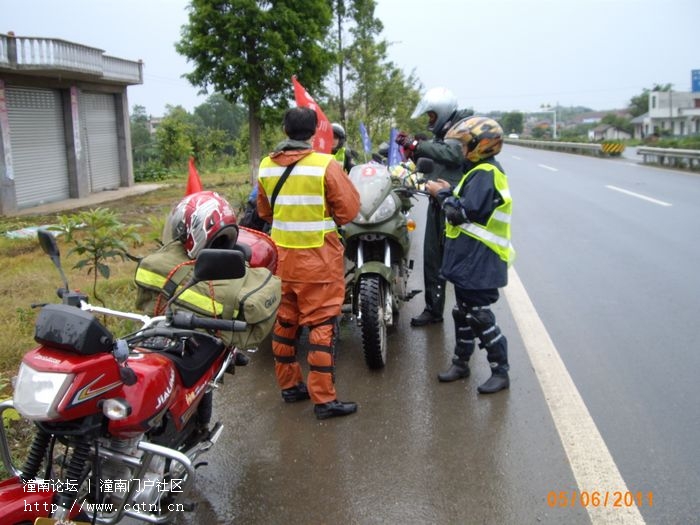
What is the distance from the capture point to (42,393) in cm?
208

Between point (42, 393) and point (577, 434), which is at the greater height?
point (42, 393)

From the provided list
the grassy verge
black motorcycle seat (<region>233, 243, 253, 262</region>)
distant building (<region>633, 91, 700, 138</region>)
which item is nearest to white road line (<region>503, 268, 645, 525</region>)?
black motorcycle seat (<region>233, 243, 253, 262</region>)

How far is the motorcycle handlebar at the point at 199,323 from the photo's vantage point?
97.0 inches

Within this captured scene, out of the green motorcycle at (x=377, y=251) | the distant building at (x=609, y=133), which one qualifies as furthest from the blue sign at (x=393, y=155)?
the distant building at (x=609, y=133)

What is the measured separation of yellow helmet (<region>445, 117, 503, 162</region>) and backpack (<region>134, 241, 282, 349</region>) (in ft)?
6.24

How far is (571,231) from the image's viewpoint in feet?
32.6

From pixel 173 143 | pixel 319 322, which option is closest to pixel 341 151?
pixel 319 322

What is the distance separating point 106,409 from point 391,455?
1.78 metres

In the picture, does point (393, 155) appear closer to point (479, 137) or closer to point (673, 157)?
point (479, 137)

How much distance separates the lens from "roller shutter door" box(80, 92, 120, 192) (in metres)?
19.8

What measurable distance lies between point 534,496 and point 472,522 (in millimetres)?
370

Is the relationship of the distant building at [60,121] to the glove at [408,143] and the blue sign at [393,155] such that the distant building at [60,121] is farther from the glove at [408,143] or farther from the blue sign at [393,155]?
the glove at [408,143]

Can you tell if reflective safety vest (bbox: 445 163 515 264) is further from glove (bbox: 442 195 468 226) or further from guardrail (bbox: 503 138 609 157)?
guardrail (bbox: 503 138 609 157)

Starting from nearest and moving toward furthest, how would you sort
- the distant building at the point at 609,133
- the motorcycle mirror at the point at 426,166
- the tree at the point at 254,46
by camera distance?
the motorcycle mirror at the point at 426,166, the tree at the point at 254,46, the distant building at the point at 609,133
